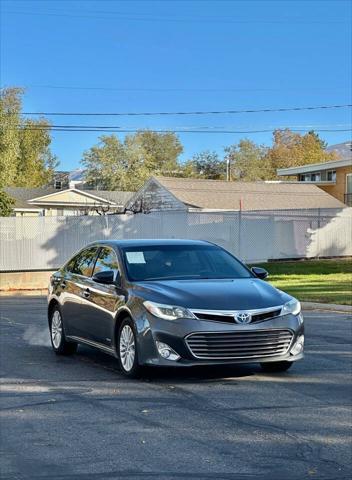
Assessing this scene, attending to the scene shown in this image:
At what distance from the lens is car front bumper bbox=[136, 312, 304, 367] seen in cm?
725

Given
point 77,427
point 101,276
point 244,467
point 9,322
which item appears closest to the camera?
point 244,467

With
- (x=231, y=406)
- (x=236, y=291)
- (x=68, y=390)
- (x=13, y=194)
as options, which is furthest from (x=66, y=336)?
(x=13, y=194)

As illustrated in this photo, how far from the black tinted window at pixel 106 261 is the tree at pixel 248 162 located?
7685cm

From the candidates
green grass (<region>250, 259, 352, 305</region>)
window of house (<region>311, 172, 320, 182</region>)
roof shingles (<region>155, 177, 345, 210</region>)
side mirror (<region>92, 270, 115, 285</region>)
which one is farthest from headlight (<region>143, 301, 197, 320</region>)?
window of house (<region>311, 172, 320, 182</region>)

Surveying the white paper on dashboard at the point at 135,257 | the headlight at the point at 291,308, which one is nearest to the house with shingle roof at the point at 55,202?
the white paper on dashboard at the point at 135,257

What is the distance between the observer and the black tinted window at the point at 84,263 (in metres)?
9.38

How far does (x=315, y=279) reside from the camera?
23125 millimetres

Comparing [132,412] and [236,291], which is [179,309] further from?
[132,412]

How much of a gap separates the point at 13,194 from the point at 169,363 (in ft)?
158

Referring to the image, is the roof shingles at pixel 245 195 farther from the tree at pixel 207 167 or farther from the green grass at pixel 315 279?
the tree at pixel 207 167

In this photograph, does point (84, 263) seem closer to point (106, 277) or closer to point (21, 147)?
point (106, 277)

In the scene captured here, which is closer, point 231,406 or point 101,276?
point 231,406

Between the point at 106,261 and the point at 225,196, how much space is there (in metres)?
30.5

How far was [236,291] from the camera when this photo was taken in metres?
7.69
